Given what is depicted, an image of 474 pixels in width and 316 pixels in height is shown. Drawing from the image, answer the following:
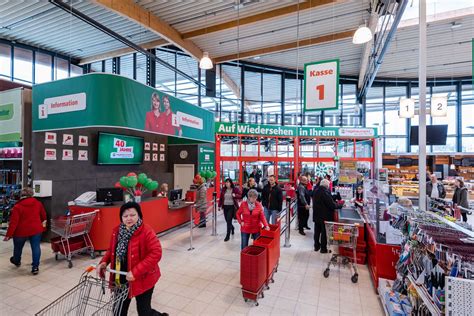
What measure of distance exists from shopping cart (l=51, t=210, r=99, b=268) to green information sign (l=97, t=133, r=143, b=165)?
2.43 m

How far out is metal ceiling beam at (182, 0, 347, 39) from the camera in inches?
268

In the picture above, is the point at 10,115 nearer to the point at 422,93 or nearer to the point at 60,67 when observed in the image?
the point at 60,67

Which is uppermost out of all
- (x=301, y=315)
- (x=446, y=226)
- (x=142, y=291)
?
(x=446, y=226)

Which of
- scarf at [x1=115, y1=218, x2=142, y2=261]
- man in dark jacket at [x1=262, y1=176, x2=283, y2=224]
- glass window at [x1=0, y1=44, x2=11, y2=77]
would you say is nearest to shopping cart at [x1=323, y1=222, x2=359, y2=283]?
man in dark jacket at [x1=262, y1=176, x2=283, y2=224]

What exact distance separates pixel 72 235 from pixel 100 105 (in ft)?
7.86

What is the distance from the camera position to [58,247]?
14.8 ft

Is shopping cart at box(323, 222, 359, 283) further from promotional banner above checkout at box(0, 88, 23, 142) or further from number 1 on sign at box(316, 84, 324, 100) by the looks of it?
promotional banner above checkout at box(0, 88, 23, 142)

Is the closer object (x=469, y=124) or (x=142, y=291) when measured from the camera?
(x=142, y=291)

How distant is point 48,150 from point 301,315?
6.07 m

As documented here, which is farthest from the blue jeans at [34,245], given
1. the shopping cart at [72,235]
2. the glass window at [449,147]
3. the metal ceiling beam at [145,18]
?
the glass window at [449,147]

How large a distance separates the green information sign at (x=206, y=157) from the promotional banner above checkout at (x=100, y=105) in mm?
3815

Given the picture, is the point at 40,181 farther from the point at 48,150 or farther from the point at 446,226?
the point at 446,226

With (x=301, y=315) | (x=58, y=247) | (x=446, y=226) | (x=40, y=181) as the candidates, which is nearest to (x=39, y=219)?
(x=58, y=247)

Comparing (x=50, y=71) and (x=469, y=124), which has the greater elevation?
(x=50, y=71)
